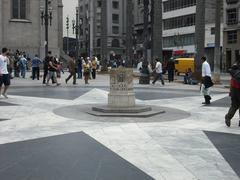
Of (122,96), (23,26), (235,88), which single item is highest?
(23,26)

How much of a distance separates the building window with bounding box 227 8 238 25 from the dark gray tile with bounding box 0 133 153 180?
59294 millimetres

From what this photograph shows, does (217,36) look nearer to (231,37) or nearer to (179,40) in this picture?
(231,37)

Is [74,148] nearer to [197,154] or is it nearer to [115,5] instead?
[197,154]

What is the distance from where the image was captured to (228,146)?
9336 mm

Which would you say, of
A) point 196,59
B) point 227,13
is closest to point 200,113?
point 196,59

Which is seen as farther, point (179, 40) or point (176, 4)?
point (176, 4)

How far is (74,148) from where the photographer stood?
8805 millimetres

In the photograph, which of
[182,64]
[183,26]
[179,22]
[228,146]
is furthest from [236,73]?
[179,22]

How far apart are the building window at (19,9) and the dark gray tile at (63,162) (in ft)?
138

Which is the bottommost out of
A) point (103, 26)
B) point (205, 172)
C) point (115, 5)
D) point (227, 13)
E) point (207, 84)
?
point (205, 172)

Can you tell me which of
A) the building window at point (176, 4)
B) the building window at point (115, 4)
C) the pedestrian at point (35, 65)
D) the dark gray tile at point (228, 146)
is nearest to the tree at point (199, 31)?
the pedestrian at point (35, 65)

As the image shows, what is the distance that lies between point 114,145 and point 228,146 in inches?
88.2

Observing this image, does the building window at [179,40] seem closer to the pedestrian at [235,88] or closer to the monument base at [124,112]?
the monument base at [124,112]

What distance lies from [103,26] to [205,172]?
37.0 metres
